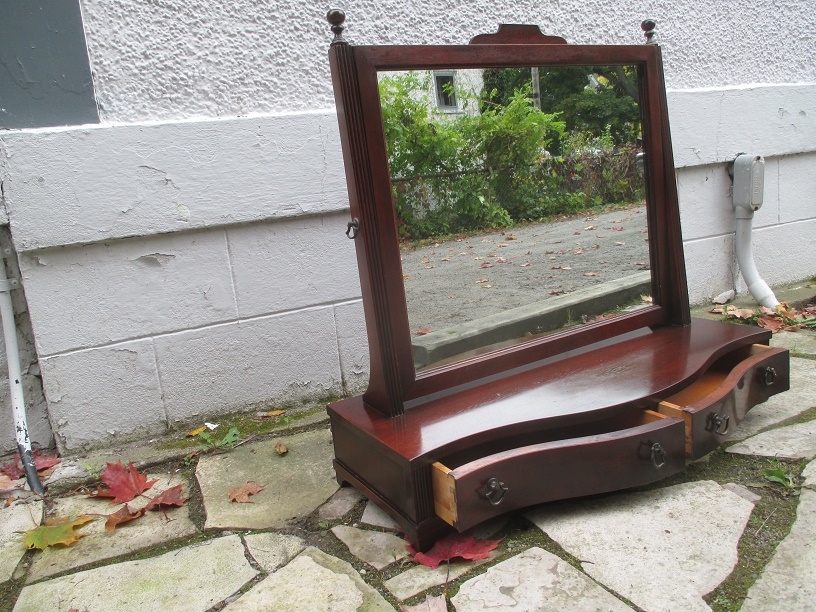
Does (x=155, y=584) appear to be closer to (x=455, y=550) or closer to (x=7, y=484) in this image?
(x=455, y=550)

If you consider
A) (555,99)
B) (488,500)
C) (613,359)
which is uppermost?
(555,99)

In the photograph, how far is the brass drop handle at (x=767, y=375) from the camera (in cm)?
238

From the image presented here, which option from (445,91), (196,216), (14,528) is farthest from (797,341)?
(14,528)

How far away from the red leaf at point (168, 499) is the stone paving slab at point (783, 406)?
6.61 feet

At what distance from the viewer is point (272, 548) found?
1.94m

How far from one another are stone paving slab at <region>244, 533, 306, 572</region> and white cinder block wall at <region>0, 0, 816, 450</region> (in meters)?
1.06

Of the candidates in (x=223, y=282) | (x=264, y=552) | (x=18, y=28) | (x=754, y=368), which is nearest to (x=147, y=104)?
(x=18, y=28)

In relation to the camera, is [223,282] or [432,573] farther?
[223,282]

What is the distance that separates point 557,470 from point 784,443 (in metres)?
0.97

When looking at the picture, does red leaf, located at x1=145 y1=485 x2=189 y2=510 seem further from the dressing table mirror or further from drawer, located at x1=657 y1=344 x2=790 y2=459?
drawer, located at x1=657 y1=344 x2=790 y2=459

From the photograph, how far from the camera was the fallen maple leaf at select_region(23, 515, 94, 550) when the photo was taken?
205cm

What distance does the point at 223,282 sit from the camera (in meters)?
2.88

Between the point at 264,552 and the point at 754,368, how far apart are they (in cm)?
184

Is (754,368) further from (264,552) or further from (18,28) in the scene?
(18,28)
